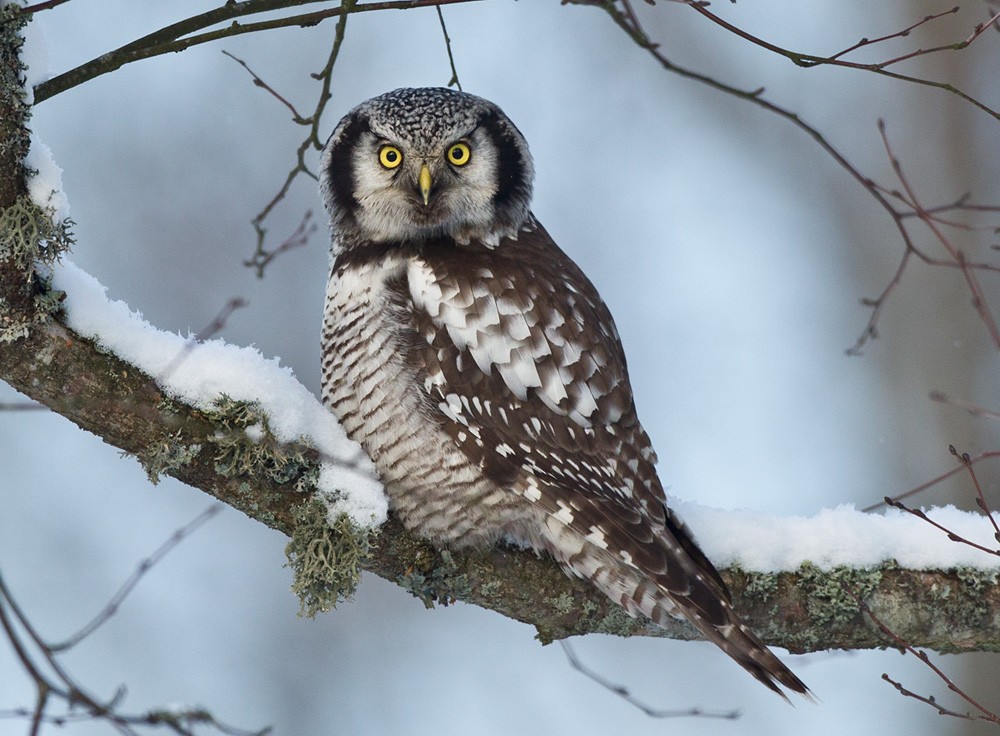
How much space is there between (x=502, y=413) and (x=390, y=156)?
101 cm

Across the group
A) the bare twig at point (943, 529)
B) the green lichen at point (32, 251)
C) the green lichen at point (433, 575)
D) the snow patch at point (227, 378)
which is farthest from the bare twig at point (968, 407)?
the green lichen at point (32, 251)

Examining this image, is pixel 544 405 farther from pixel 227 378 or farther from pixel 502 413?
pixel 227 378

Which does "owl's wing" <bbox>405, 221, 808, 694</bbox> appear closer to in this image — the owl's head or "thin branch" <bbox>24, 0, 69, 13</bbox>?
the owl's head

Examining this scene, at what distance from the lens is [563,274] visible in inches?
137

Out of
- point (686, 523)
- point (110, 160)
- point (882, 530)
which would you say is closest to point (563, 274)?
point (686, 523)

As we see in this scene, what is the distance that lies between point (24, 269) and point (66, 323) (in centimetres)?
18

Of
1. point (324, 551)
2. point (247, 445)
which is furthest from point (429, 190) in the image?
point (324, 551)

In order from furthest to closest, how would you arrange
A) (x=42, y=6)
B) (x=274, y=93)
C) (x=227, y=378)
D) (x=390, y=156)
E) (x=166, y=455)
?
(x=390, y=156), (x=274, y=93), (x=227, y=378), (x=166, y=455), (x=42, y=6)

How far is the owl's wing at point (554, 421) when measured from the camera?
3.02 meters

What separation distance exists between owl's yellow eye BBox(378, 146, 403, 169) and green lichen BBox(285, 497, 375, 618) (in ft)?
4.02

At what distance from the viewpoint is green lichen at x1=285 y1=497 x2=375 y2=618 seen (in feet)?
9.48

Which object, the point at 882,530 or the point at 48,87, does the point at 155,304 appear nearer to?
the point at 48,87

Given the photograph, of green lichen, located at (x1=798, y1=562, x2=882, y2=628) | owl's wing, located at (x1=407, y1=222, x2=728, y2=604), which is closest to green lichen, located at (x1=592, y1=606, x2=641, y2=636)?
owl's wing, located at (x1=407, y1=222, x2=728, y2=604)

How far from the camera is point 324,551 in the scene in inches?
114
